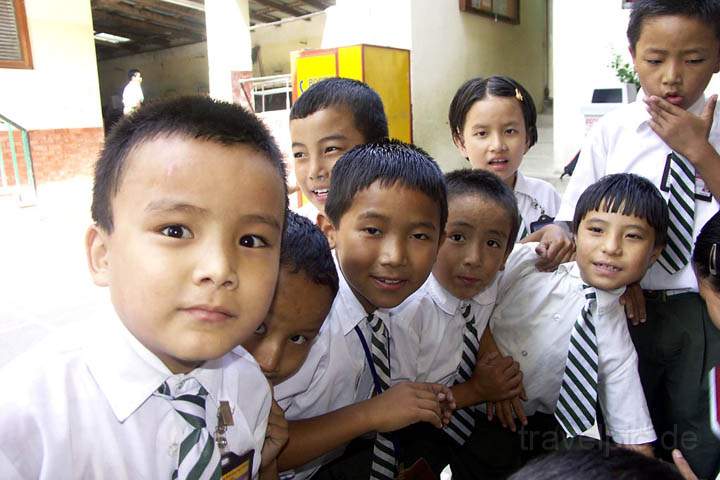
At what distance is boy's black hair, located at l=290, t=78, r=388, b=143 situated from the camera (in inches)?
76.0

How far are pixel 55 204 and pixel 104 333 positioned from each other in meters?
7.31

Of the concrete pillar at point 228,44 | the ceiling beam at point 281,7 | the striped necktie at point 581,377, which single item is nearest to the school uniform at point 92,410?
the striped necktie at point 581,377

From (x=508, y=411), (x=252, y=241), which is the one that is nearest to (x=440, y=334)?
(x=508, y=411)

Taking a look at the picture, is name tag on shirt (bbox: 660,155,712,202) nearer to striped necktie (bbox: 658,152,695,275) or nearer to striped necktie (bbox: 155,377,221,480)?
striped necktie (bbox: 658,152,695,275)

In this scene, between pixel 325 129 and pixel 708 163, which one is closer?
pixel 708 163

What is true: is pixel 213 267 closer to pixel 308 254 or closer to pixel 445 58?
pixel 308 254

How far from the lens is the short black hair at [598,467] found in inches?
23.8

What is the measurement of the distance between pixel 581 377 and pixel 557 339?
0.52 ft

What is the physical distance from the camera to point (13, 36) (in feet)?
21.9

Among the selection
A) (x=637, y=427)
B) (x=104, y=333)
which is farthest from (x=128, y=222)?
(x=637, y=427)

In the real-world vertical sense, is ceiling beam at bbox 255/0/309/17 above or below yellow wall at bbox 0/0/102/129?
above

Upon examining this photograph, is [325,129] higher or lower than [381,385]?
higher

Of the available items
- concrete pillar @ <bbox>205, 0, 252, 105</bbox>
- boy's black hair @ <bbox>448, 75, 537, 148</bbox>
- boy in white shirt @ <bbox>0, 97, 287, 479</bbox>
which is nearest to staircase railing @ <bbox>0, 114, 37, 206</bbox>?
concrete pillar @ <bbox>205, 0, 252, 105</bbox>

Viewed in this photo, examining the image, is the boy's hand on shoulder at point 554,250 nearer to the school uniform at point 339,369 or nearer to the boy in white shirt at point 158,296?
the school uniform at point 339,369
